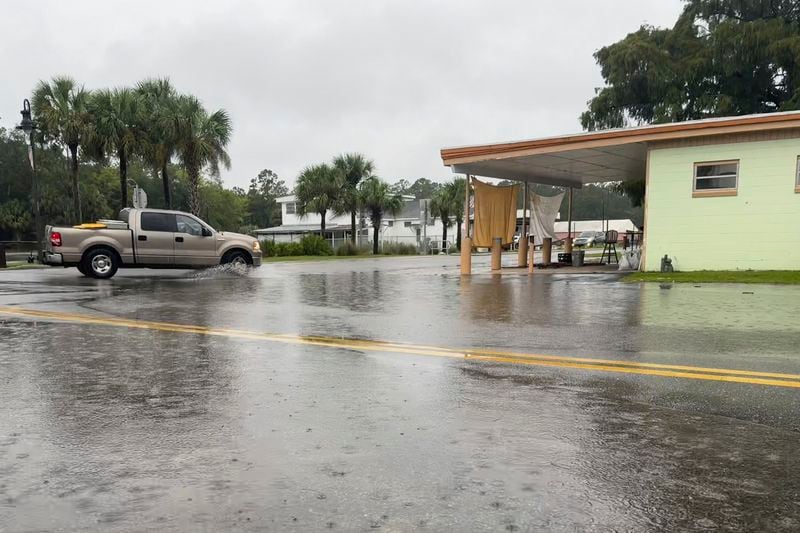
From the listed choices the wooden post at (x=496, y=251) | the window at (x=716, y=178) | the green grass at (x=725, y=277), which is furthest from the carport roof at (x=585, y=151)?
the green grass at (x=725, y=277)

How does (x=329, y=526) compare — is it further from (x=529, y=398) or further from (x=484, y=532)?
(x=529, y=398)

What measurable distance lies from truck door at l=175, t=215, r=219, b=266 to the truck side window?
18 centimetres

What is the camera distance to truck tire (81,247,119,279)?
51.7ft

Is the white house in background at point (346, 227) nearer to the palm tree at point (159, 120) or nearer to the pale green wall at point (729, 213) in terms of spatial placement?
the palm tree at point (159, 120)

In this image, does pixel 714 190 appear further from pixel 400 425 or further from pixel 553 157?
pixel 400 425

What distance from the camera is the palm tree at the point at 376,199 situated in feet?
140

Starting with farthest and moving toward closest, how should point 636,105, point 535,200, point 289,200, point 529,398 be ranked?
point 289,200 → point 636,105 → point 535,200 → point 529,398

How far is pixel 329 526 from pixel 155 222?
609 inches

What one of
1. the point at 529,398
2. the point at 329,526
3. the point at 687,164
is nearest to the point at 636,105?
the point at 687,164

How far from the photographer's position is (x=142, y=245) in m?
16.3

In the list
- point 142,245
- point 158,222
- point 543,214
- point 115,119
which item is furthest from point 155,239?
point 115,119

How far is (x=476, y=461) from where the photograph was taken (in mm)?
3312

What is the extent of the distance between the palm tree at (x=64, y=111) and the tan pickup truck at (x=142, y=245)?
15.5 m

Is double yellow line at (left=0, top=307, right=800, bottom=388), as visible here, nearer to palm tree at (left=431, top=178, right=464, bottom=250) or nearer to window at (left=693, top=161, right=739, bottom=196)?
window at (left=693, top=161, right=739, bottom=196)
